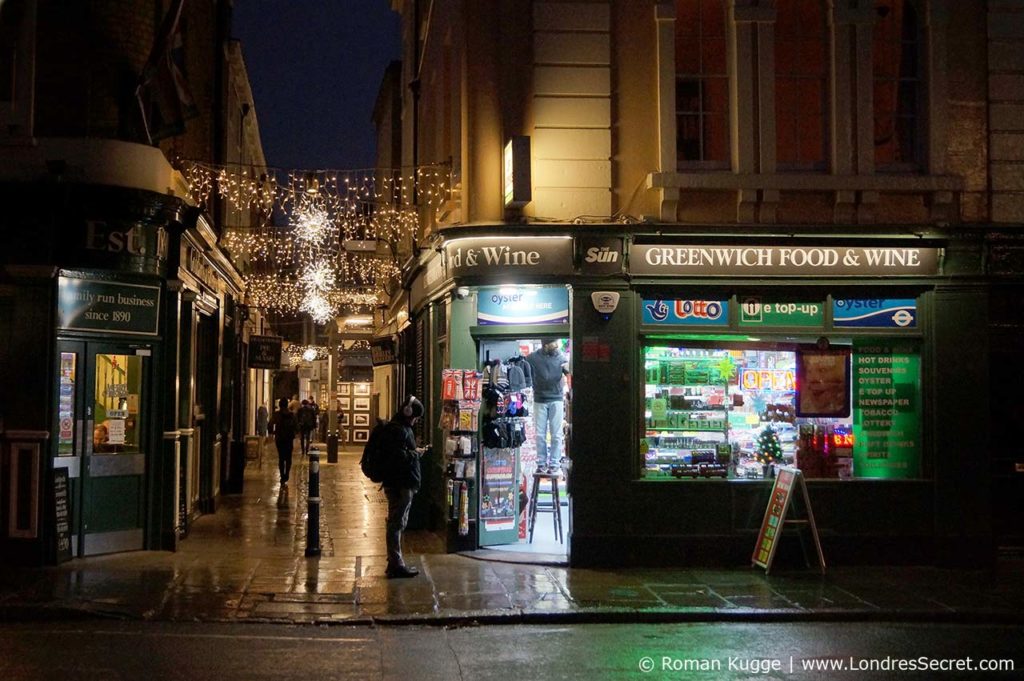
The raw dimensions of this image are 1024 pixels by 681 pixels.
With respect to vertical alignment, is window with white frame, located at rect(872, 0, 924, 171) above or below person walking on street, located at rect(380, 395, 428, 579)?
above

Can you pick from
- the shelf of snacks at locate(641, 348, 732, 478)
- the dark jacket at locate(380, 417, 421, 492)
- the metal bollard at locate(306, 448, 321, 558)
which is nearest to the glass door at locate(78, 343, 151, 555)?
the metal bollard at locate(306, 448, 321, 558)

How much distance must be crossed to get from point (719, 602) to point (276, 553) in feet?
19.3

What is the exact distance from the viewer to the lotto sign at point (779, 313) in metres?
13.0

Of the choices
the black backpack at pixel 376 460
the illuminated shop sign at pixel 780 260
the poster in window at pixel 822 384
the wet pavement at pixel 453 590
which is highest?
the illuminated shop sign at pixel 780 260

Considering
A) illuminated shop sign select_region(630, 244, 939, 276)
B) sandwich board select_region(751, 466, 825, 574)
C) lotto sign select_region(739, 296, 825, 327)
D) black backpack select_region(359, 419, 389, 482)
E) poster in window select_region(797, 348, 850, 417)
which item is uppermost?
illuminated shop sign select_region(630, 244, 939, 276)

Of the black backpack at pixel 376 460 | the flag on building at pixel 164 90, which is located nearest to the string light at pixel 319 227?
the flag on building at pixel 164 90

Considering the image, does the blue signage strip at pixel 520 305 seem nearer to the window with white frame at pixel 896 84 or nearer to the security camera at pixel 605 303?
the security camera at pixel 605 303

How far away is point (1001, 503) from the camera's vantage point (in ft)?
43.4

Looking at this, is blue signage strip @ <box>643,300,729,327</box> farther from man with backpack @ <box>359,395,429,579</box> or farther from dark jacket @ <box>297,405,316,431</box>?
dark jacket @ <box>297,405,316,431</box>

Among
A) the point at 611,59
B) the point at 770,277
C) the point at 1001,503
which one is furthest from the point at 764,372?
the point at 611,59

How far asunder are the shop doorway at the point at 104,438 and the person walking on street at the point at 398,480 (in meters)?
3.61

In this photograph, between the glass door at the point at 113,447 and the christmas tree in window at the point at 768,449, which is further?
the christmas tree in window at the point at 768,449

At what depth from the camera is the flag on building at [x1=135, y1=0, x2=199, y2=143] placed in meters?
12.8

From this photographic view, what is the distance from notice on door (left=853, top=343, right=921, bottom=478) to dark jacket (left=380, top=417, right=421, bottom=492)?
566 cm
